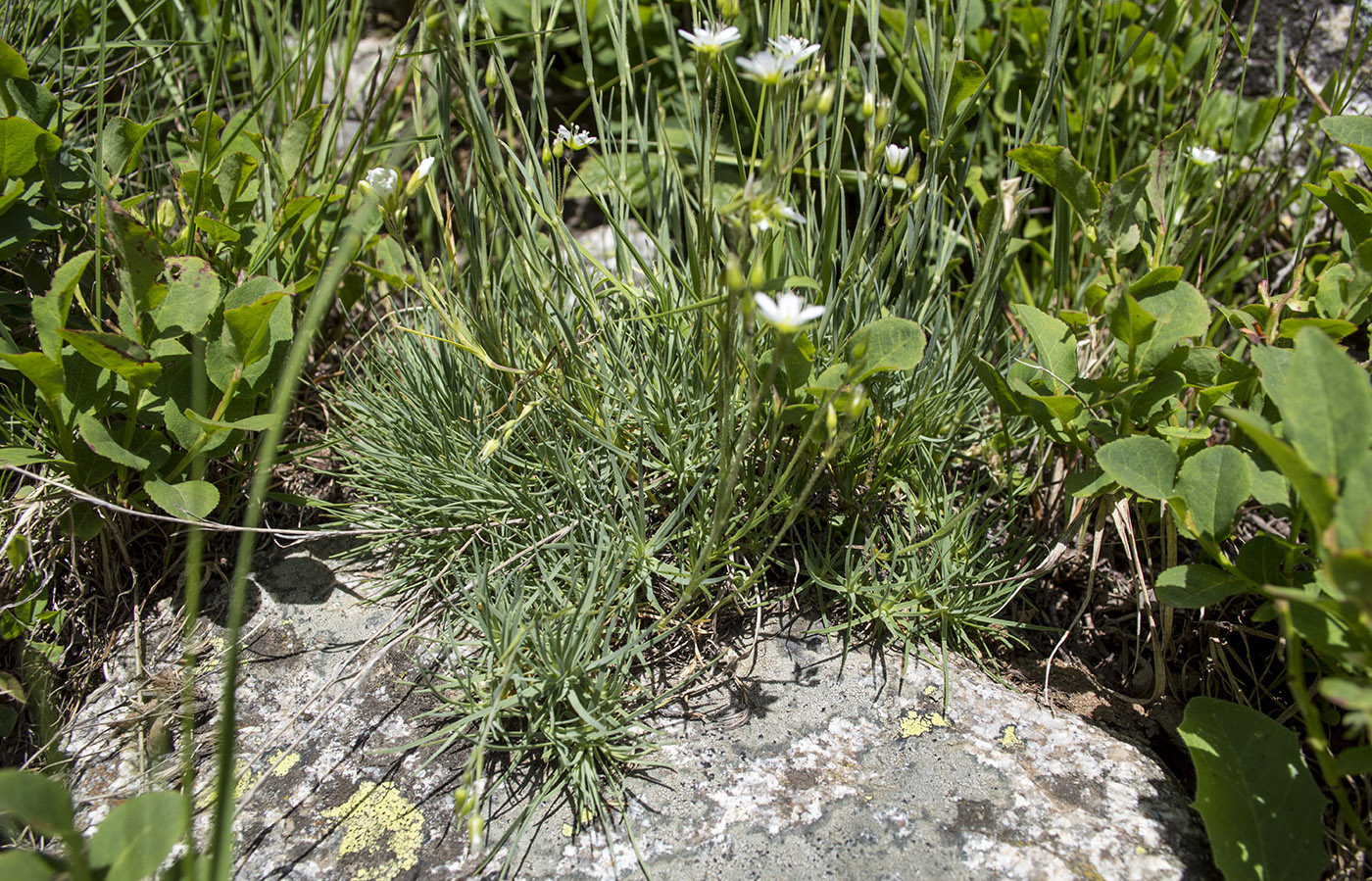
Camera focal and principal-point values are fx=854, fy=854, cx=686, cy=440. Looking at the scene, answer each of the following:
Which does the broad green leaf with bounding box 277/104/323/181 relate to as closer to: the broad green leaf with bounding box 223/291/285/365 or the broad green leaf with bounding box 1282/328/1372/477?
the broad green leaf with bounding box 223/291/285/365

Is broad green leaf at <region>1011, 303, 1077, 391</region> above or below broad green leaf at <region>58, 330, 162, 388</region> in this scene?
below

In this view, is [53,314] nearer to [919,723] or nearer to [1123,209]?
[919,723]

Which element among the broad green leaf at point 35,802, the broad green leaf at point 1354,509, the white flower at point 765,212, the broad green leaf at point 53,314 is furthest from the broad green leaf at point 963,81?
the broad green leaf at point 35,802

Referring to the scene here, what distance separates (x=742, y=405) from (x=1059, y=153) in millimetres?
647

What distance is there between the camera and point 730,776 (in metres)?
1.21

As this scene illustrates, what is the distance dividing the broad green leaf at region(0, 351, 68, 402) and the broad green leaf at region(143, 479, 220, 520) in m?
0.19

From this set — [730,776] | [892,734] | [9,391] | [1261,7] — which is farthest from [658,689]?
[1261,7]

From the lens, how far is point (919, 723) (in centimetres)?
128

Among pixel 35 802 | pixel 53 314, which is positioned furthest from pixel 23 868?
pixel 53 314

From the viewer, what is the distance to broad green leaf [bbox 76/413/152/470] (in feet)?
4.18

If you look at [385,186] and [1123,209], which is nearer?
[385,186]

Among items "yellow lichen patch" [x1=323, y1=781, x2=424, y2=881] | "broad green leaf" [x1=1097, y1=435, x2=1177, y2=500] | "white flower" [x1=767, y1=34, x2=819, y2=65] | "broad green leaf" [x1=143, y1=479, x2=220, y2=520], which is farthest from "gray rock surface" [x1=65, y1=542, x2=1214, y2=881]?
"white flower" [x1=767, y1=34, x2=819, y2=65]

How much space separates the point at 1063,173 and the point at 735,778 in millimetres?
1078

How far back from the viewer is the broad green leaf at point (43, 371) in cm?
124
